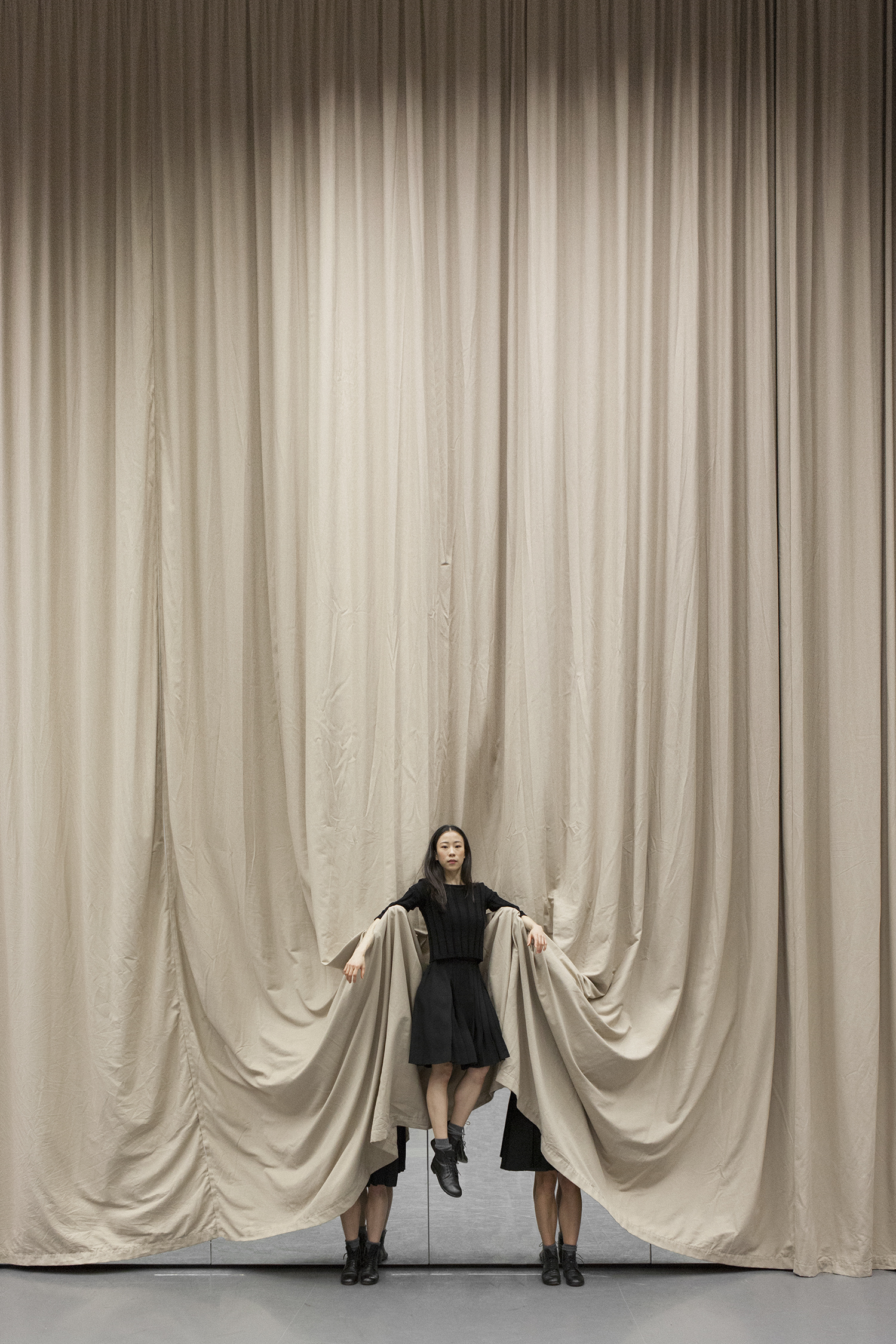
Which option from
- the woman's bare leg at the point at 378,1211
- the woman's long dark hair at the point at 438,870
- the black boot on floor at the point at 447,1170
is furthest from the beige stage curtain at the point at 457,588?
the black boot on floor at the point at 447,1170

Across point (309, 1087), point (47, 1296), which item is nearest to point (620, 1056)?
point (309, 1087)

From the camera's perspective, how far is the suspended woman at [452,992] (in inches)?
141

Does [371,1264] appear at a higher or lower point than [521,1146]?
lower

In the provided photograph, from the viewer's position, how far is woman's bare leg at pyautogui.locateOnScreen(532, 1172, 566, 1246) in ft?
12.0

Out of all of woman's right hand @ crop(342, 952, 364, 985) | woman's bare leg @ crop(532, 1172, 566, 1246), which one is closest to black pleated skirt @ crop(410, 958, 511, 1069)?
woman's right hand @ crop(342, 952, 364, 985)

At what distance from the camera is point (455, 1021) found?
11.9 ft

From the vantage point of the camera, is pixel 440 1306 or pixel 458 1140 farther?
pixel 458 1140

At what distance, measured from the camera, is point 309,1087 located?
3.75 meters

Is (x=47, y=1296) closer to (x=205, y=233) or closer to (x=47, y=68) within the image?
(x=205, y=233)

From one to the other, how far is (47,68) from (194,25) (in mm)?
Result: 560

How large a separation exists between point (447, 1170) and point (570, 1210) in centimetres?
45

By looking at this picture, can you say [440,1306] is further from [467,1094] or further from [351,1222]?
[467,1094]

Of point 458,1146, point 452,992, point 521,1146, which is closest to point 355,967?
point 452,992

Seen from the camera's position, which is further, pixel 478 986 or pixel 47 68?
pixel 47 68
